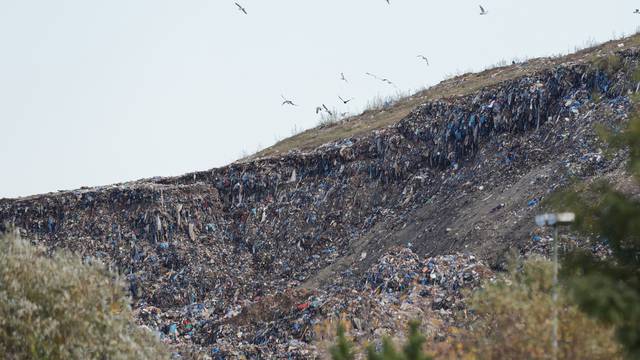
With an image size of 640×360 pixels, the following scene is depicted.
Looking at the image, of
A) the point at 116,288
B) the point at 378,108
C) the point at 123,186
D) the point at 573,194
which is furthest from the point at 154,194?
the point at 573,194

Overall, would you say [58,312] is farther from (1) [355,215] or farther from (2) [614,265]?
(1) [355,215]

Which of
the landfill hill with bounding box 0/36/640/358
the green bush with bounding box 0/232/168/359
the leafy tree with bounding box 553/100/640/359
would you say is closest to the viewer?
the leafy tree with bounding box 553/100/640/359

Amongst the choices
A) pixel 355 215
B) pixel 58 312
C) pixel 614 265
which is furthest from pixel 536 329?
pixel 355 215

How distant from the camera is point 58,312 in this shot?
12781mm

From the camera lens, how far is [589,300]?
10508 millimetres

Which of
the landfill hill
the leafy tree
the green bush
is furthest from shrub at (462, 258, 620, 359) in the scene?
the landfill hill

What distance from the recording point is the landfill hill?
2138 centimetres

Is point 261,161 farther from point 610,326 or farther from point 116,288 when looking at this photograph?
point 610,326

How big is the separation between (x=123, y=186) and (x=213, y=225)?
4.43 metres

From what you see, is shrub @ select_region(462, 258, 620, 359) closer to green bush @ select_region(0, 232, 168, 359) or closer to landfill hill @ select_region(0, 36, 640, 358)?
green bush @ select_region(0, 232, 168, 359)

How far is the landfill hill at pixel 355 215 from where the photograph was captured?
2138 cm

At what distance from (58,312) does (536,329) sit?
6.91 metres

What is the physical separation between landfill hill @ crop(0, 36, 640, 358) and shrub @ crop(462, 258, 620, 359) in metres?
7.02

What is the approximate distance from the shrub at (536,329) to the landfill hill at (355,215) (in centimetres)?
702
